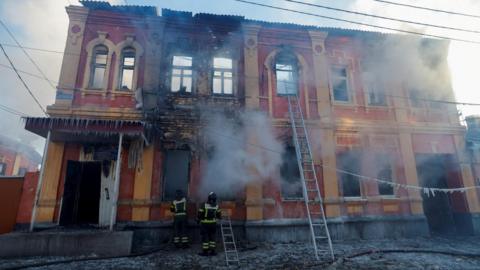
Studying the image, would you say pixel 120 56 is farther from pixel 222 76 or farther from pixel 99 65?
pixel 222 76

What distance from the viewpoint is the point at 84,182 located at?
9.18 metres

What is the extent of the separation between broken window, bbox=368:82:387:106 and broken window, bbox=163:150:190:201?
26.1ft

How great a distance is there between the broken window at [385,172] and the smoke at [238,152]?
405 cm

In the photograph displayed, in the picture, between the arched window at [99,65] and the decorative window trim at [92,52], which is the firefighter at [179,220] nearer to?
the decorative window trim at [92,52]

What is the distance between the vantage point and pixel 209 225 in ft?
23.4

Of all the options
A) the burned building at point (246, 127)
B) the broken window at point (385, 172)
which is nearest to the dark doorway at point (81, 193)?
the burned building at point (246, 127)

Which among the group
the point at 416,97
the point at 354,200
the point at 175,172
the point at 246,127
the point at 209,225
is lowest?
the point at 209,225

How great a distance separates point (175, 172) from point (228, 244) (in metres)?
3.04

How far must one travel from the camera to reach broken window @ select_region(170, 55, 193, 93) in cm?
999

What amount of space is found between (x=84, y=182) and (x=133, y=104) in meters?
3.24

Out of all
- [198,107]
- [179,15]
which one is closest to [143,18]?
[179,15]

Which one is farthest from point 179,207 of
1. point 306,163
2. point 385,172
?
point 385,172

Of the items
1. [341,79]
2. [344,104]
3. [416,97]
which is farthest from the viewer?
[416,97]

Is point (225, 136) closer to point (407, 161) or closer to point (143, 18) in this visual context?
point (143, 18)
